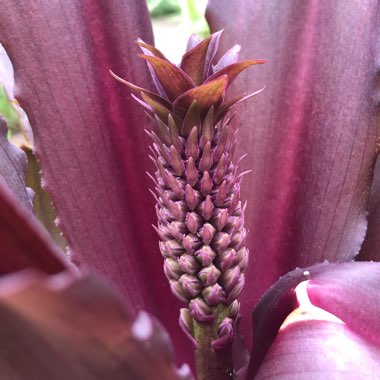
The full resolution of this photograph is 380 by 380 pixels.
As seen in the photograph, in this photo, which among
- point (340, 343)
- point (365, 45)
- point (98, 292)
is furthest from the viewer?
point (365, 45)

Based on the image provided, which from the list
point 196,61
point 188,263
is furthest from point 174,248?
point 196,61

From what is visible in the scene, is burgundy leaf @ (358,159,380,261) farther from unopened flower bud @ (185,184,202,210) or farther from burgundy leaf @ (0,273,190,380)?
burgundy leaf @ (0,273,190,380)

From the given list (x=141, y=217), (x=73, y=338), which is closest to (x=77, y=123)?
(x=141, y=217)

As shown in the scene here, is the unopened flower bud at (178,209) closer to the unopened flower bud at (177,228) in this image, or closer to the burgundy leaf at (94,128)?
the unopened flower bud at (177,228)

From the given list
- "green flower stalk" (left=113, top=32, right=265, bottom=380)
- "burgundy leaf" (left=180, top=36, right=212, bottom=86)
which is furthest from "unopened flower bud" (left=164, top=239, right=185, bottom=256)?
"burgundy leaf" (left=180, top=36, right=212, bottom=86)

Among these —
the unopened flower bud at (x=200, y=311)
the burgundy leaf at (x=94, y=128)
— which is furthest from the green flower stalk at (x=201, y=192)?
the burgundy leaf at (x=94, y=128)

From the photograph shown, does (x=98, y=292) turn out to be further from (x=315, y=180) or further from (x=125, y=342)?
(x=315, y=180)

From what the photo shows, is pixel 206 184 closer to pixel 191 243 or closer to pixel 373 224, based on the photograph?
pixel 191 243
